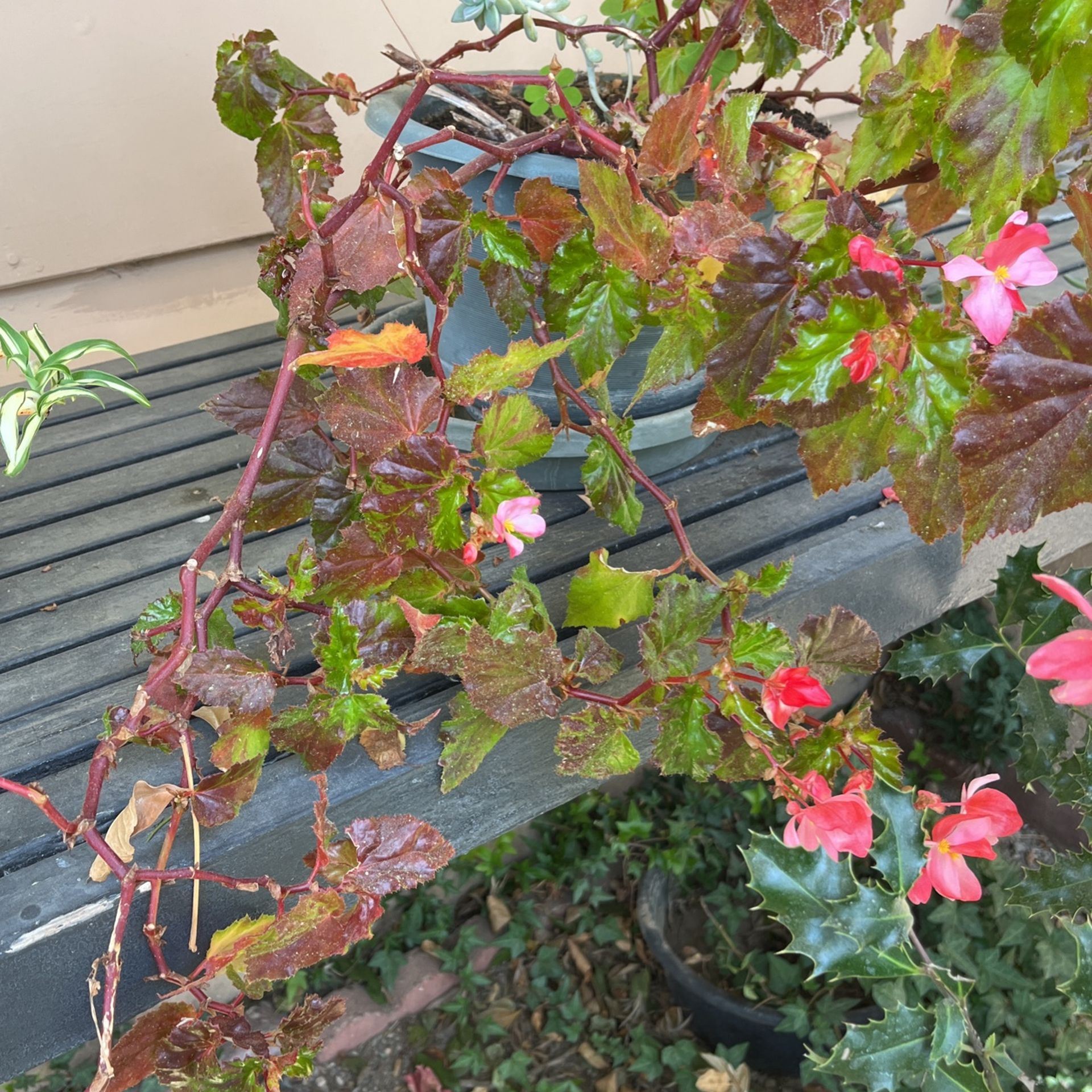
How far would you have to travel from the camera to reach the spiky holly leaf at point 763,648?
55cm

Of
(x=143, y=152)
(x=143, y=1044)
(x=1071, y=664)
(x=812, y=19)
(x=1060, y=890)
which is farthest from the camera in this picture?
(x=143, y=152)

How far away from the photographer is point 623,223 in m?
0.53

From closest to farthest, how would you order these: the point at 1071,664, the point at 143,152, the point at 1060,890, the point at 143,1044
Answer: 1. the point at 1071,664
2. the point at 143,1044
3. the point at 1060,890
4. the point at 143,152

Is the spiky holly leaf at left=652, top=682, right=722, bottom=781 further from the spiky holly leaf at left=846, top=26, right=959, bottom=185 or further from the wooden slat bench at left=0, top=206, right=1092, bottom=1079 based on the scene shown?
the spiky holly leaf at left=846, top=26, right=959, bottom=185

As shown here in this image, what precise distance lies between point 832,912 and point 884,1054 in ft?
0.34

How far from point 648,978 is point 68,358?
124 centimetres

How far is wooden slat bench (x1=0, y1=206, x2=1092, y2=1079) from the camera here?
538 mm

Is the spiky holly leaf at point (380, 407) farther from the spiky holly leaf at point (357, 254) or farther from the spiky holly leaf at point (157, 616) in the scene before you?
the spiky holly leaf at point (157, 616)

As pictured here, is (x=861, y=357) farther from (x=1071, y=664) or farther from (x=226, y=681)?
(x=226, y=681)

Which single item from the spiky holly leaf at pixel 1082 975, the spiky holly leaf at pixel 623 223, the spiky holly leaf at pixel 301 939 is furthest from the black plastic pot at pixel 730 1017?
the spiky holly leaf at pixel 623 223

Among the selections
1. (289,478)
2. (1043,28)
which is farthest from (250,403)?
(1043,28)

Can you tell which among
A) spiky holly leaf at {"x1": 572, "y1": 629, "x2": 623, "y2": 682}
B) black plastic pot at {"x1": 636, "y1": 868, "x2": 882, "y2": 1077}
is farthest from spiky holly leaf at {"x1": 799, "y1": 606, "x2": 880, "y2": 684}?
black plastic pot at {"x1": 636, "y1": 868, "x2": 882, "y2": 1077}

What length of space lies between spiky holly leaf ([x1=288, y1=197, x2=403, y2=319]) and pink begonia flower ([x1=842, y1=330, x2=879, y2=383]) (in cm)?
24

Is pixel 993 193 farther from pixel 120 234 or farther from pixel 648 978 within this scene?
pixel 648 978
